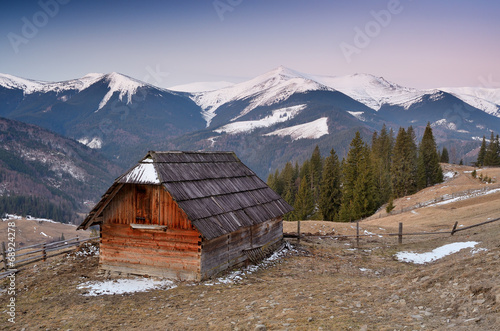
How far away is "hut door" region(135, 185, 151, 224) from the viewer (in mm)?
15797

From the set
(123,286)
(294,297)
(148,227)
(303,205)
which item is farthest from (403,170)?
(123,286)

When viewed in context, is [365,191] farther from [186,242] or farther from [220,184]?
[186,242]

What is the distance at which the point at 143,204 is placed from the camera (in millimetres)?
15906

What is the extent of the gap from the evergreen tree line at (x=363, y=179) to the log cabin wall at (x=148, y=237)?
36.5m

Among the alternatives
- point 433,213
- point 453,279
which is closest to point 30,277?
point 453,279

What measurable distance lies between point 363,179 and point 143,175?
125ft

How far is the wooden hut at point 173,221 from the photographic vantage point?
49.2 feet

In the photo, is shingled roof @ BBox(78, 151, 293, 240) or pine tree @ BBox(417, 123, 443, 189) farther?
pine tree @ BBox(417, 123, 443, 189)

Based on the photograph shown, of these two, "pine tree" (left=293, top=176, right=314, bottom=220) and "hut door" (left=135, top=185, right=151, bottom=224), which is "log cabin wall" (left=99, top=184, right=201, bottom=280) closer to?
"hut door" (left=135, top=185, right=151, bottom=224)

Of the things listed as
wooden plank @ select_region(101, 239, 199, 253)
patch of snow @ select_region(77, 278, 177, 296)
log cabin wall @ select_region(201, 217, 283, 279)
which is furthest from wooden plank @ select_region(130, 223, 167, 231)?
patch of snow @ select_region(77, 278, 177, 296)

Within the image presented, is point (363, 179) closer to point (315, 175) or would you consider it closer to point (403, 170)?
point (403, 170)

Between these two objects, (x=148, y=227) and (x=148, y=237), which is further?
(x=148, y=237)

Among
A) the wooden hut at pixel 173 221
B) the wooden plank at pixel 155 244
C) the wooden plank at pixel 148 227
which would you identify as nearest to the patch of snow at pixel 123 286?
the wooden hut at pixel 173 221

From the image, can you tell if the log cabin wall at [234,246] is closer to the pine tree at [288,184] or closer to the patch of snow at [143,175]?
the patch of snow at [143,175]
